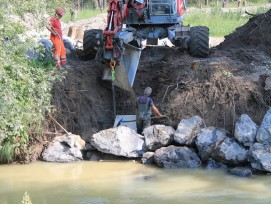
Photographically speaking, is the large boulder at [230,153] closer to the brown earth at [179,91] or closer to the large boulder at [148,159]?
the brown earth at [179,91]

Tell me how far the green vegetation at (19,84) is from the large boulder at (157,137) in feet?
7.42

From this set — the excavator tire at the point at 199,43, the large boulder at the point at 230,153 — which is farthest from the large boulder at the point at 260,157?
the excavator tire at the point at 199,43

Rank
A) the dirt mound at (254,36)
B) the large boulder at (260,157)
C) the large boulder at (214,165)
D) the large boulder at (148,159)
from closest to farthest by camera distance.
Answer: the large boulder at (260,157)
the large boulder at (214,165)
the large boulder at (148,159)
the dirt mound at (254,36)

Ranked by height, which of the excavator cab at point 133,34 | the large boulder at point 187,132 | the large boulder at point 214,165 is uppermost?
the excavator cab at point 133,34

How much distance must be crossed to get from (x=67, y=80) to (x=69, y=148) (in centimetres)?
176

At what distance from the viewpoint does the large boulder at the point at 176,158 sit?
12.5 metres

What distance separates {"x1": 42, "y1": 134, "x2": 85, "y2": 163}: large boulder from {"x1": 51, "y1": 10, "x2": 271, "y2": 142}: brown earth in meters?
0.54

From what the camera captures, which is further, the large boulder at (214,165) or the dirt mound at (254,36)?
the dirt mound at (254,36)

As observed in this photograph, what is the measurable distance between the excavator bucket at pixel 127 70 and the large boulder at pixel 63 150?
1.73m

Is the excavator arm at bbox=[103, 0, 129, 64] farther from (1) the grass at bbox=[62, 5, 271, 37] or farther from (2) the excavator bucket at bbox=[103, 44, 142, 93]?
(1) the grass at bbox=[62, 5, 271, 37]

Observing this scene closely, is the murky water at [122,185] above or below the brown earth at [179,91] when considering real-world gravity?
below

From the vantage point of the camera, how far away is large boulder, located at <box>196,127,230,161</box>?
12609 millimetres

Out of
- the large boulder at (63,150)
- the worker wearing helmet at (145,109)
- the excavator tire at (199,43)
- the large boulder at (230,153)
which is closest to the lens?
the large boulder at (230,153)

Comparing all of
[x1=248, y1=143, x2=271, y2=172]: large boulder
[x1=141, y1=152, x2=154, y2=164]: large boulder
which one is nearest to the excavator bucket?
[x1=141, y1=152, x2=154, y2=164]: large boulder
